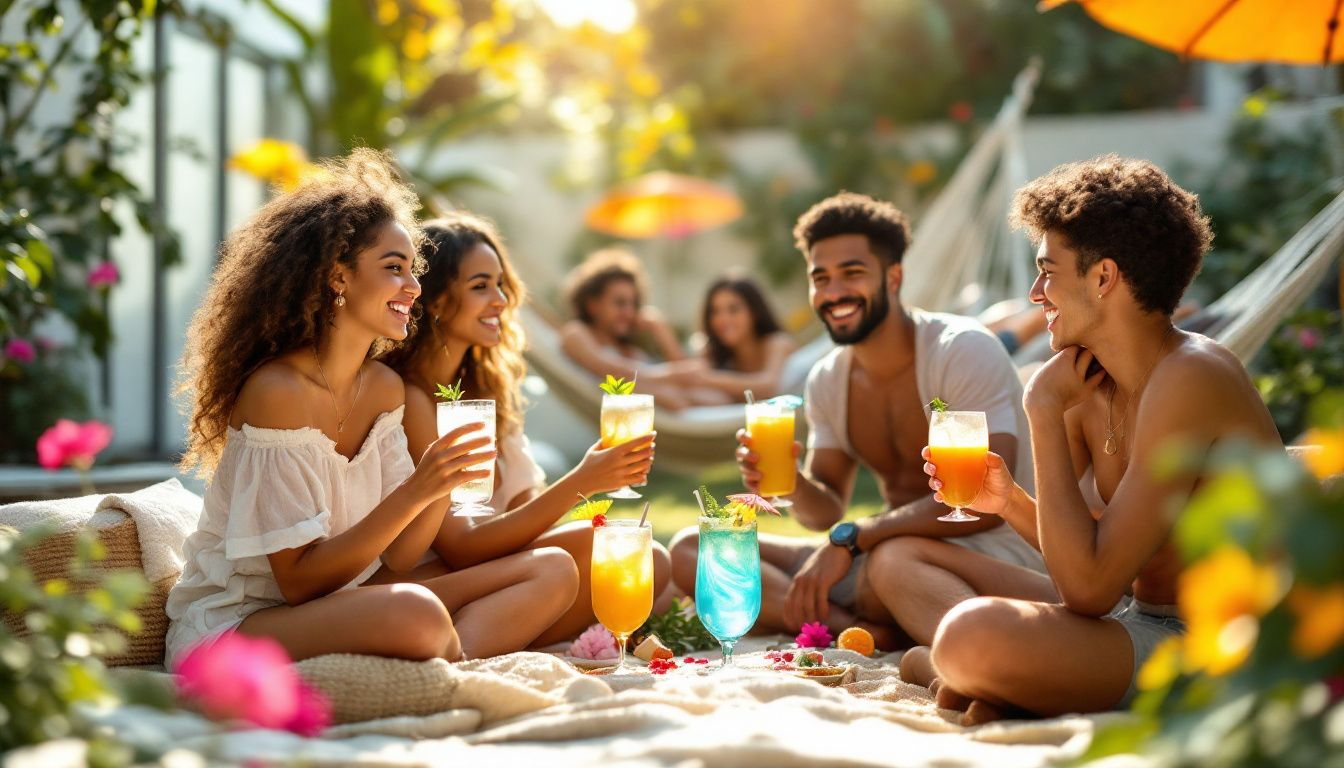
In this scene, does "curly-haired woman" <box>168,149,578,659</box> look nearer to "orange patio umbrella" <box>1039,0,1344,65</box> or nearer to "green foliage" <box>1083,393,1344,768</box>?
"green foliage" <box>1083,393,1344,768</box>

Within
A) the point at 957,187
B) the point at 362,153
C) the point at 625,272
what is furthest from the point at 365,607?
the point at 957,187

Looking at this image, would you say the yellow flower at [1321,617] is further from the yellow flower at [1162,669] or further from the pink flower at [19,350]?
the pink flower at [19,350]

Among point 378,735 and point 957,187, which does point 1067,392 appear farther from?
point 957,187

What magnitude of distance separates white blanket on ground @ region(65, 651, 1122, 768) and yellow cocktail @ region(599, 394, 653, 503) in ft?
2.16

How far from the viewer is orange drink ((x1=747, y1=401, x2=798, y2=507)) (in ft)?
11.7

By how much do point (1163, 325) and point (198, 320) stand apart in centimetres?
217

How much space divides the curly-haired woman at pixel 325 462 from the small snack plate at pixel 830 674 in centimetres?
65

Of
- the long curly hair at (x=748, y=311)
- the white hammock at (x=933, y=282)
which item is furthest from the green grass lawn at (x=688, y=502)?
the long curly hair at (x=748, y=311)

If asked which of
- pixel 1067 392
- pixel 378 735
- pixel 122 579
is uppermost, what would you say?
pixel 1067 392

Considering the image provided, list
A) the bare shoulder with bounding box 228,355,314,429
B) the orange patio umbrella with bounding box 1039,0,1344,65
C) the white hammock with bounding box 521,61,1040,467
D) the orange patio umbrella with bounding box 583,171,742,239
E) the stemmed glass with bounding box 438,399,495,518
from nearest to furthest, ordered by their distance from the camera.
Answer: the bare shoulder with bounding box 228,355,314,429 < the stemmed glass with bounding box 438,399,495,518 < the orange patio umbrella with bounding box 1039,0,1344,65 < the white hammock with bounding box 521,61,1040,467 < the orange patio umbrella with bounding box 583,171,742,239

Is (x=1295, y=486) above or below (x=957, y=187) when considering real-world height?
below

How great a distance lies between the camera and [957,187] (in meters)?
7.52

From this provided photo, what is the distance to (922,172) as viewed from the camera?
10656 millimetres

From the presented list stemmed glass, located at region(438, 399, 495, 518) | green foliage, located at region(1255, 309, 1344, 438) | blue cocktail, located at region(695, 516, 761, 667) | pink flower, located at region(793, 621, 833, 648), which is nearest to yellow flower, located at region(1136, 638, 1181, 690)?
blue cocktail, located at region(695, 516, 761, 667)
